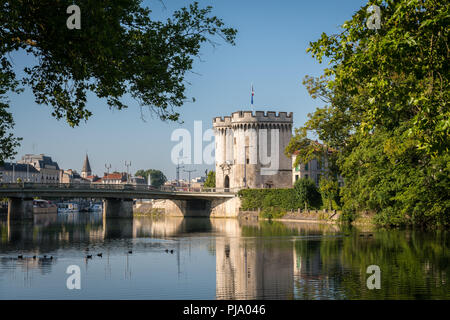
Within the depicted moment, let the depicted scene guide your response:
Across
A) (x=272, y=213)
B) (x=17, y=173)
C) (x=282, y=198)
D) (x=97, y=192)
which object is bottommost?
(x=272, y=213)

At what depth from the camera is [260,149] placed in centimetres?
9838

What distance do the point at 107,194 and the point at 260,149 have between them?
28.1 m

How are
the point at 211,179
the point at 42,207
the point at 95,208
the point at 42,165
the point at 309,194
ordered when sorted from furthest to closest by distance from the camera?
the point at 42,165 → the point at 95,208 → the point at 42,207 → the point at 211,179 → the point at 309,194

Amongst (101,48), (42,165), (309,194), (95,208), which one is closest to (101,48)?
(101,48)

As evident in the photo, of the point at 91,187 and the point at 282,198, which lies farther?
the point at 282,198

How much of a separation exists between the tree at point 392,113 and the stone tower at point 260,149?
1760 inches

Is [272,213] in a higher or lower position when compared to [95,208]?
higher

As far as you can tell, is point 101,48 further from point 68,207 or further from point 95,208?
point 95,208

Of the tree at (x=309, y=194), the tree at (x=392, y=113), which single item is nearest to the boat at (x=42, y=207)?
the tree at (x=309, y=194)

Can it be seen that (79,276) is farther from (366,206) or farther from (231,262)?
(366,206)

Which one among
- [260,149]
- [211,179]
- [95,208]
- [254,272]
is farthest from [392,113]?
[95,208]

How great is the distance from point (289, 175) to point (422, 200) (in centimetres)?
6096

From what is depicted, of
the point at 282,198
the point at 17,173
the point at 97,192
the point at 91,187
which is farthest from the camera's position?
the point at 17,173

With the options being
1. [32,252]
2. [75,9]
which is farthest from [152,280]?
[32,252]
